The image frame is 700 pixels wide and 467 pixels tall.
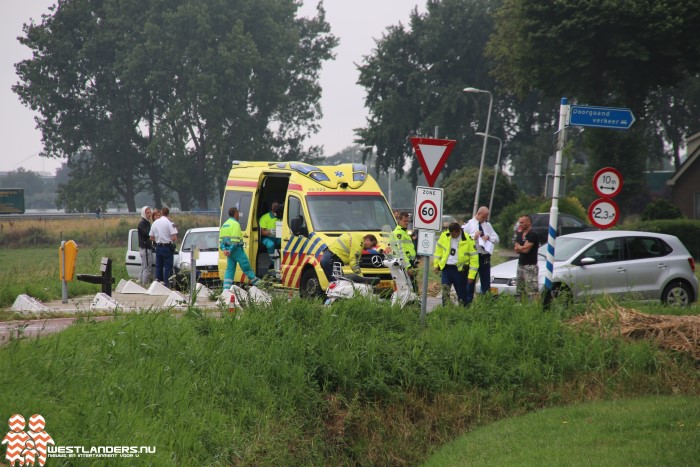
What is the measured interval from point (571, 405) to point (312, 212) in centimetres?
734

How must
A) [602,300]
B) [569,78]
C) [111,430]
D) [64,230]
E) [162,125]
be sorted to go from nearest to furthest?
[111,430] → [602,300] → [569,78] → [64,230] → [162,125]

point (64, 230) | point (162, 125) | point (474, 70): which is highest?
point (474, 70)

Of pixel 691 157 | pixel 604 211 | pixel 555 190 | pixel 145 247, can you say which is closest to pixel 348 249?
pixel 555 190

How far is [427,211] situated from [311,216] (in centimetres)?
492

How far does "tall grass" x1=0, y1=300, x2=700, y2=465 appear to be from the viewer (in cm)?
765

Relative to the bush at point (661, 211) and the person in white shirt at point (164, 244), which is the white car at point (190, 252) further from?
the bush at point (661, 211)

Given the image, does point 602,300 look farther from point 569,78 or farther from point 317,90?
point 317,90

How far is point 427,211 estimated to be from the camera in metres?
12.2

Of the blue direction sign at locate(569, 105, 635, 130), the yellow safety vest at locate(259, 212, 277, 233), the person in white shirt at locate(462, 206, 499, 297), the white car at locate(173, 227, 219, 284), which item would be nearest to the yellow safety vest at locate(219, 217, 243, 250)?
the yellow safety vest at locate(259, 212, 277, 233)

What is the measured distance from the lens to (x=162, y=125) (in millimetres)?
70812

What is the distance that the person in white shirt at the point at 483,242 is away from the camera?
1589cm

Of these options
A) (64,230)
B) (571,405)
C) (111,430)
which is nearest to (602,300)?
(571,405)

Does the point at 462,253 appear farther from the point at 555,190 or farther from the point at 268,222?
the point at 268,222

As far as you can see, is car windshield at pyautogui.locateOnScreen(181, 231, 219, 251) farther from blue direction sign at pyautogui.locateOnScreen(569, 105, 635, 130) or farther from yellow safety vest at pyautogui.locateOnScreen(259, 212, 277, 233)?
blue direction sign at pyautogui.locateOnScreen(569, 105, 635, 130)
